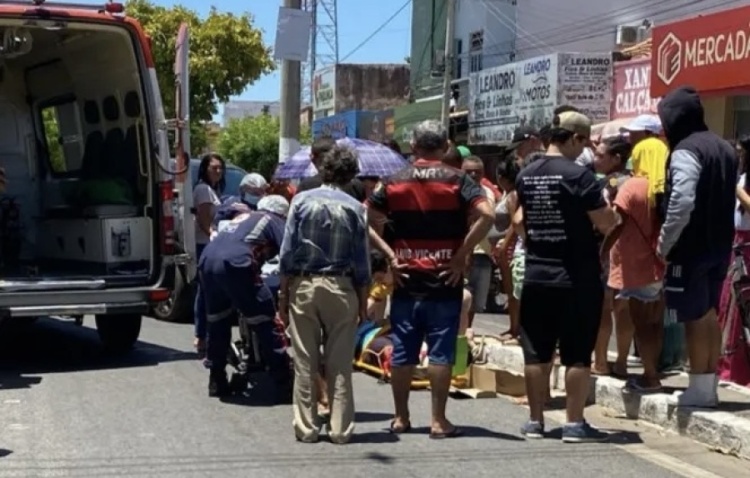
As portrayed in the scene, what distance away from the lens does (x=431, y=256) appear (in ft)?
23.8

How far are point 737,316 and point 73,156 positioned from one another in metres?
6.81

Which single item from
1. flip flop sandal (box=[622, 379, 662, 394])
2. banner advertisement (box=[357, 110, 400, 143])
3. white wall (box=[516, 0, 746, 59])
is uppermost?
white wall (box=[516, 0, 746, 59])

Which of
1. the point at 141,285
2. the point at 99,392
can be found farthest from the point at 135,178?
the point at 99,392

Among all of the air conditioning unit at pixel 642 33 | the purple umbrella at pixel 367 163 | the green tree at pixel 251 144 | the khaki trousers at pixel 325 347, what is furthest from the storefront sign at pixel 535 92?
the green tree at pixel 251 144

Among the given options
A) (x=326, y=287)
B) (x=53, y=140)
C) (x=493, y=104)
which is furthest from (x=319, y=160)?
(x=493, y=104)

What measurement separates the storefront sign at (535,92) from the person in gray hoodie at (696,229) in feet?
43.2

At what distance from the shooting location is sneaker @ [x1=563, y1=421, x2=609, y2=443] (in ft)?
23.6

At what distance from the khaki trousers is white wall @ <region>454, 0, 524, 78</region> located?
83.7ft

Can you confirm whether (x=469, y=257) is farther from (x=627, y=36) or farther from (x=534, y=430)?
(x=627, y=36)

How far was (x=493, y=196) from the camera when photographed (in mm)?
10375

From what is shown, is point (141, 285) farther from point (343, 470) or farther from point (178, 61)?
point (343, 470)

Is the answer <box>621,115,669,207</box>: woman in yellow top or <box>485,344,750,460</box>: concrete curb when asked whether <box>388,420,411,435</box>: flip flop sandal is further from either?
<box>621,115,669,207</box>: woman in yellow top

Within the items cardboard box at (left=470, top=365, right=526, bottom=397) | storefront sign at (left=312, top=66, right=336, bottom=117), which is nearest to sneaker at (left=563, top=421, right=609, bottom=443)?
cardboard box at (left=470, top=365, right=526, bottom=397)

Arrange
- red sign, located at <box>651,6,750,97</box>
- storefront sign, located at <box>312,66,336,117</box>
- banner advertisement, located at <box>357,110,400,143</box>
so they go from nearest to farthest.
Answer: red sign, located at <box>651,6,750,97</box> → banner advertisement, located at <box>357,110,400,143</box> → storefront sign, located at <box>312,66,336,117</box>
